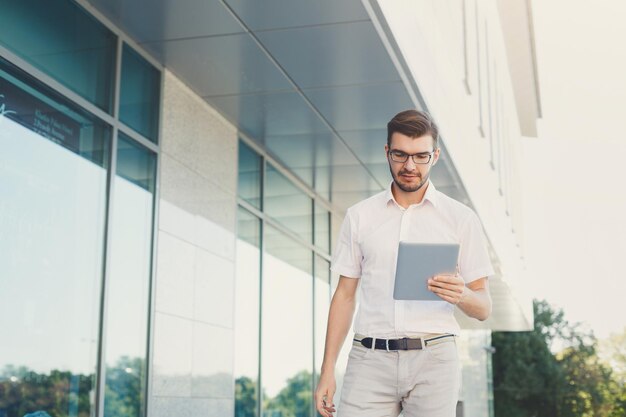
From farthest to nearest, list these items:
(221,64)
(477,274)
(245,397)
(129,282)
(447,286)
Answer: (245,397)
(221,64)
(129,282)
(477,274)
(447,286)

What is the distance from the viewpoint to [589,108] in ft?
139

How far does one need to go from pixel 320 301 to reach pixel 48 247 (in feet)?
24.6

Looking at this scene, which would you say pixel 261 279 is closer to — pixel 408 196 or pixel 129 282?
pixel 129 282

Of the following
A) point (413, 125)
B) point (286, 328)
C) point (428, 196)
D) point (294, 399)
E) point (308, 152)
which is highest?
point (308, 152)

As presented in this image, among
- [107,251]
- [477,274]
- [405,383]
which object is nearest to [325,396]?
[405,383]

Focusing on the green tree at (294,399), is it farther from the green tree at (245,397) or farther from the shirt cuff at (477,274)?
the shirt cuff at (477,274)

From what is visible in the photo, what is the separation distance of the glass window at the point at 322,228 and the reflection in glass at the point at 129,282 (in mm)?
5538

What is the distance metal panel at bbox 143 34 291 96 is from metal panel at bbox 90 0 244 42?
0.16 metres

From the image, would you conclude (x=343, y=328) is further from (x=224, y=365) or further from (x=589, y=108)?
(x=589, y=108)

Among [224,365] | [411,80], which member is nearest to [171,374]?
[224,365]

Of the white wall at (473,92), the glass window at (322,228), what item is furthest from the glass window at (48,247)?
the glass window at (322,228)

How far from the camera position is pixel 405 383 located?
3.85 m

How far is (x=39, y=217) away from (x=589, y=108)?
39235 millimetres

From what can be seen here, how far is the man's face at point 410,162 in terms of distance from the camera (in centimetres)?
381
